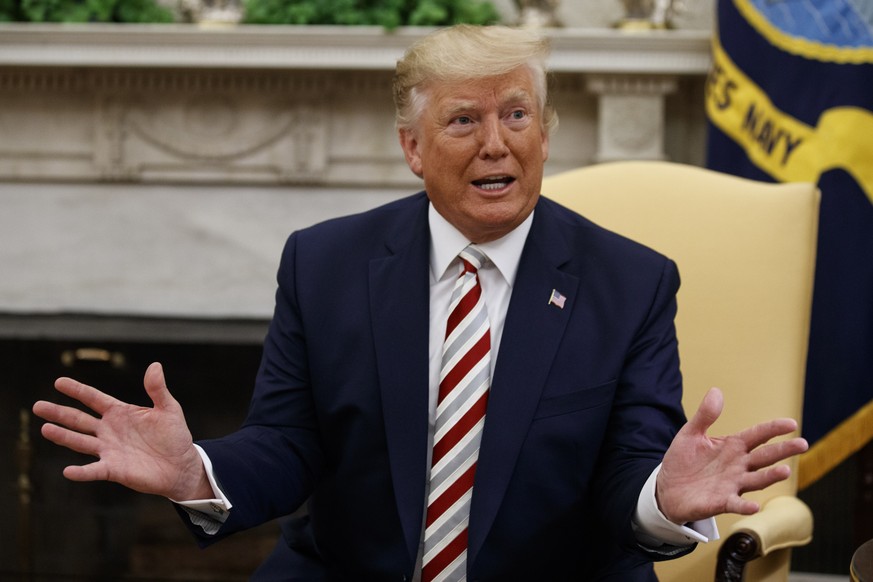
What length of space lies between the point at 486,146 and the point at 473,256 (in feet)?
0.61

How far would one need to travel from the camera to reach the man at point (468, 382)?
5.30 feet

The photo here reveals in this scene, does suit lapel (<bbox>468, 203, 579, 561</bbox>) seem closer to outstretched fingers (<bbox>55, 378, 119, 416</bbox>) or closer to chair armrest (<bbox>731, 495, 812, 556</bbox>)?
chair armrest (<bbox>731, 495, 812, 556</bbox>)

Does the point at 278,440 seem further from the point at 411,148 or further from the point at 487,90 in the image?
the point at 487,90

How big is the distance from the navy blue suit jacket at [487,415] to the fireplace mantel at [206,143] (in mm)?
2194

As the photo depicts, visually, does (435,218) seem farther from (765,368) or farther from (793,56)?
(793,56)

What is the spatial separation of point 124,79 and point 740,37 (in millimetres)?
2184

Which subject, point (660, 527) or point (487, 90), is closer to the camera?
point (660, 527)

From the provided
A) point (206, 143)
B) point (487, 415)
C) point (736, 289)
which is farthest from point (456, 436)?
A: point (206, 143)

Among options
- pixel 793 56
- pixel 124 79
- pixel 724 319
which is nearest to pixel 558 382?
pixel 724 319

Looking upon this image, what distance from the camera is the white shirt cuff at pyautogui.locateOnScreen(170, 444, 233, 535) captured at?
1486mm

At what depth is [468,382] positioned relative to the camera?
→ 1.66 m

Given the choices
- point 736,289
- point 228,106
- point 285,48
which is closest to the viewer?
point 736,289

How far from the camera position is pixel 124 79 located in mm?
4090

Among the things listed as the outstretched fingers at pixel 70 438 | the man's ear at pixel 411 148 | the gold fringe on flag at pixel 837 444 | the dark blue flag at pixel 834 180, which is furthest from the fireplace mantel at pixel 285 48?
the outstretched fingers at pixel 70 438
